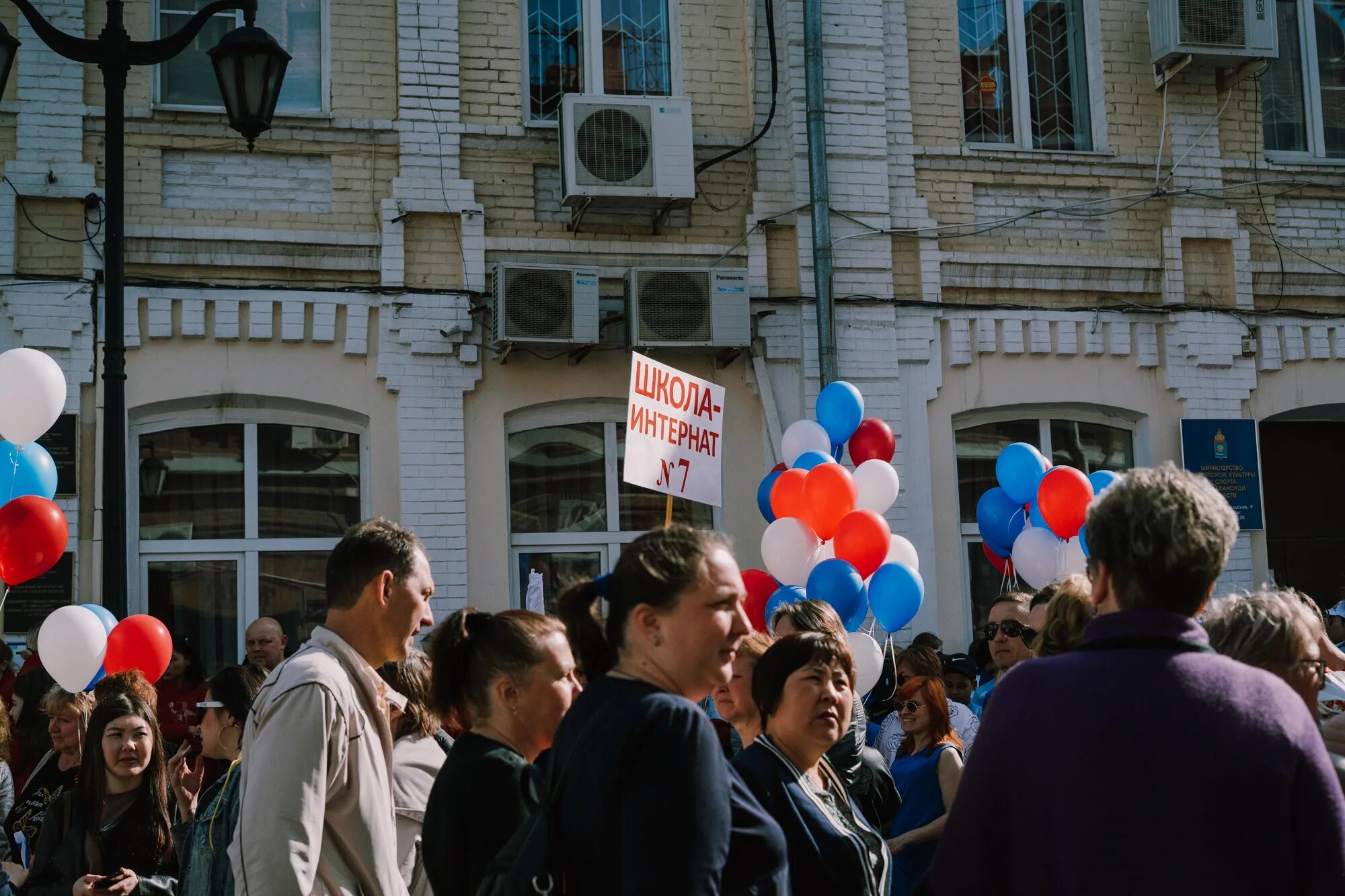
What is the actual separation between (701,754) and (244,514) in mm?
7617

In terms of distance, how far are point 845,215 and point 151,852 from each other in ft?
22.6

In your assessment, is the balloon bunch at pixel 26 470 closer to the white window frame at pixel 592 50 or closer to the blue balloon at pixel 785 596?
the blue balloon at pixel 785 596

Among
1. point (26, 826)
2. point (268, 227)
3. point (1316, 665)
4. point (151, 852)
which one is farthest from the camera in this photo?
point (268, 227)

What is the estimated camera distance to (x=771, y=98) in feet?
34.3

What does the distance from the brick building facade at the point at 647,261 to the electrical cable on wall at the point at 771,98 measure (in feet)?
0.28

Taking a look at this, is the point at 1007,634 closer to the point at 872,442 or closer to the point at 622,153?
the point at 872,442

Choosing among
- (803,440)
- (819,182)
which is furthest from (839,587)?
(819,182)

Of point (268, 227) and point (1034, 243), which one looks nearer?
point (268, 227)

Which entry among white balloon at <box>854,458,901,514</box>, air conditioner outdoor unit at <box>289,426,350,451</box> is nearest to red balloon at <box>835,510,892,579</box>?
white balloon at <box>854,458,901,514</box>

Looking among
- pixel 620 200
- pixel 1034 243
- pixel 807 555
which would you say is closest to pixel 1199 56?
pixel 1034 243

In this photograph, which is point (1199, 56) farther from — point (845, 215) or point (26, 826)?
point (26, 826)

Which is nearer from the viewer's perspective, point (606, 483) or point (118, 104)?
point (118, 104)

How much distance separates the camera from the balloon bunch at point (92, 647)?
21.1 feet

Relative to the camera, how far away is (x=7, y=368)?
6.66 metres
